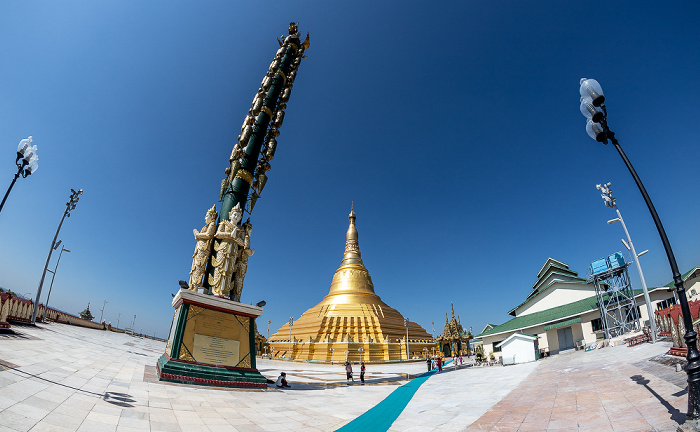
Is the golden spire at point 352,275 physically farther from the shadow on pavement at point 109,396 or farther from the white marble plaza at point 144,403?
the shadow on pavement at point 109,396

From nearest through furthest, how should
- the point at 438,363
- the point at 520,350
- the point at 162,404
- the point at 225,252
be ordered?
the point at 162,404
the point at 225,252
the point at 520,350
the point at 438,363

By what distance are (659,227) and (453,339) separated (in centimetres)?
4743

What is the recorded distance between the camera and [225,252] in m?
13.4

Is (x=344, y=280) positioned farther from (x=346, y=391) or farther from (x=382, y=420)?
(x=382, y=420)

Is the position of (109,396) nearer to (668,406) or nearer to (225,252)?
(225,252)

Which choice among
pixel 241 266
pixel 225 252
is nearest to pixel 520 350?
pixel 241 266

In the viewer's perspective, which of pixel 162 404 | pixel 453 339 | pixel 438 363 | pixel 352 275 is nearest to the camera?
pixel 162 404

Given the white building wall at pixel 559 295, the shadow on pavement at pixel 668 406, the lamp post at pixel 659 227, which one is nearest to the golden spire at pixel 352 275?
the white building wall at pixel 559 295

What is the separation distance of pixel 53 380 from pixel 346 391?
9.21m

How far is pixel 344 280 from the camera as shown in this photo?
143 feet

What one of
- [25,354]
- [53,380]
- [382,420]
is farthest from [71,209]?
[382,420]

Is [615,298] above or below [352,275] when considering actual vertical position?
below

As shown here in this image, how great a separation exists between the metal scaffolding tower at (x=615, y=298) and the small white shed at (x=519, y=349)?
5554 millimetres

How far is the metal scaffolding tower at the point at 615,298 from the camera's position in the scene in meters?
21.5
